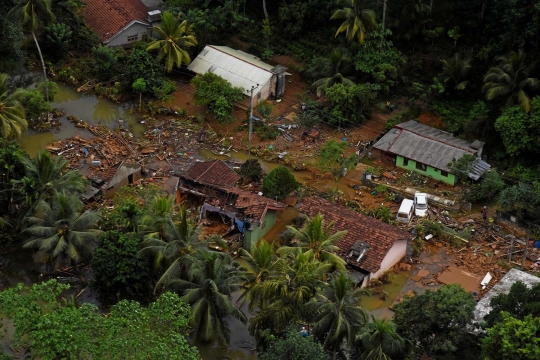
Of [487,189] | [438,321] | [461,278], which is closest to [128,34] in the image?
[487,189]

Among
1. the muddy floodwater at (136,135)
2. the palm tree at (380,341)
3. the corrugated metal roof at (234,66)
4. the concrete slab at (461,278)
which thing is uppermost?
the palm tree at (380,341)

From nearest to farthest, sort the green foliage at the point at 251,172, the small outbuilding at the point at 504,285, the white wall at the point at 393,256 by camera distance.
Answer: the small outbuilding at the point at 504,285 → the white wall at the point at 393,256 → the green foliage at the point at 251,172

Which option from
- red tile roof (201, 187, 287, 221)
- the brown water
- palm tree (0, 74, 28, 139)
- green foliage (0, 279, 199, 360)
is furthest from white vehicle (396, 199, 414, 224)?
palm tree (0, 74, 28, 139)

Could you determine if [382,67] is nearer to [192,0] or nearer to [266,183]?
[266,183]

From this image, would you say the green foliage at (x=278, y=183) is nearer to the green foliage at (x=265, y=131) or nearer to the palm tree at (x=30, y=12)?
the green foliage at (x=265, y=131)

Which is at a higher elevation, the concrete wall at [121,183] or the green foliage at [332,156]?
the green foliage at [332,156]

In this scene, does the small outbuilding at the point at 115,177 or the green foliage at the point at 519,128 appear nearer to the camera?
the green foliage at the point at 519,128

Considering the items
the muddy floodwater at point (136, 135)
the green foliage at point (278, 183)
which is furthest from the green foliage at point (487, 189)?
the green foliage at point (278, 183)
